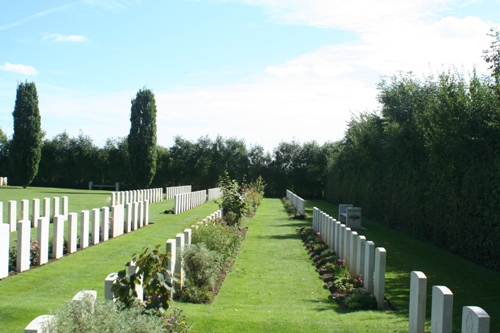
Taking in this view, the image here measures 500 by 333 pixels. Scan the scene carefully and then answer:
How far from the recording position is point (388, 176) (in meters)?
22.3

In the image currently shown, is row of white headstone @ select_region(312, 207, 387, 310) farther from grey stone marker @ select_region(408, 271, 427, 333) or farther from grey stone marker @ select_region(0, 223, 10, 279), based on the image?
grey stone marker @ select_region(0, 223, 10, 279)

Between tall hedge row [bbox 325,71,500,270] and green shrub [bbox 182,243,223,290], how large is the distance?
6664mm

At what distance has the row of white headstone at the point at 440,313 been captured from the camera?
3.95 m

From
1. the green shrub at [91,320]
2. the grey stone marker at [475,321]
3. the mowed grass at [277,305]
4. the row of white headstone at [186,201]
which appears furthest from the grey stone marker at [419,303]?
the row of white headstone at [186,201]

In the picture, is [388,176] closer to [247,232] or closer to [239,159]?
[247,232]

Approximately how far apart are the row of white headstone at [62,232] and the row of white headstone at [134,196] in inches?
253

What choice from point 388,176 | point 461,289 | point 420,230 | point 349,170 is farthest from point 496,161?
point 349,170

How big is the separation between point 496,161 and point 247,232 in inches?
359

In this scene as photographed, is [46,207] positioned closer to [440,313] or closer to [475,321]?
[440,313]

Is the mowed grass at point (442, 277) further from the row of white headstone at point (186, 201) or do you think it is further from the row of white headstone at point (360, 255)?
the row of white headstone at point (186, 201)

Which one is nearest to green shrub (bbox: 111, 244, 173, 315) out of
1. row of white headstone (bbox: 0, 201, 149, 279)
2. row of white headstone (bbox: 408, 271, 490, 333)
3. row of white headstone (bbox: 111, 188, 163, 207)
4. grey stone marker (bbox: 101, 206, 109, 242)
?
row of white headstone (bbox: 408, 271, 490, 333)

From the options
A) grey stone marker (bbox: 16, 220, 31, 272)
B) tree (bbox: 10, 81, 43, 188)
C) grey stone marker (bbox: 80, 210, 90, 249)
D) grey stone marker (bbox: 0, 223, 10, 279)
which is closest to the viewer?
grey stone marker (bbox: 0, 223, 10, 279)

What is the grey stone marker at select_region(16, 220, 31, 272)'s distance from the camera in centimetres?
965

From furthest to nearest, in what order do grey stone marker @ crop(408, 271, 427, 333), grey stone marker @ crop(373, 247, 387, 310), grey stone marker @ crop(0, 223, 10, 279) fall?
grey stone marker @ crop(0, 223, 10, 279) → grey stone marker @ crop(373, 247, 387, 310) → grey stone marker @ crop(408, 271, 427, 333)
